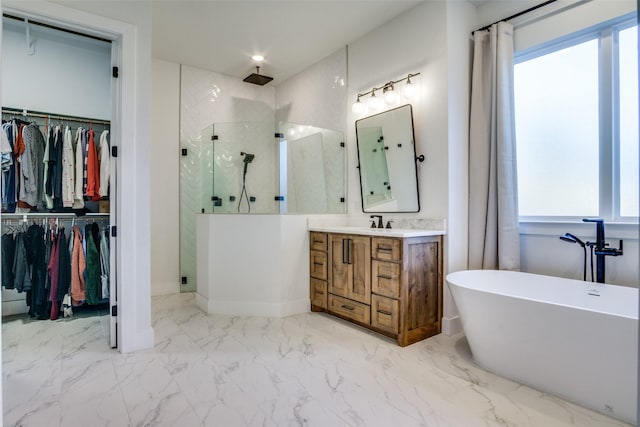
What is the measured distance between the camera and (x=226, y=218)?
11.6 ft

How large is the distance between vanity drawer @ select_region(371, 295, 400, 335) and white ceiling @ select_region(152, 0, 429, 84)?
8.26 ft

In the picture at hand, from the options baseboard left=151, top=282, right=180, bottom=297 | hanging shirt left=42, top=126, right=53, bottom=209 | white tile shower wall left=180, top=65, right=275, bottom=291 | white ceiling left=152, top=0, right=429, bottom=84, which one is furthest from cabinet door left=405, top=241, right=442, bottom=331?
hanging shirt left=42, top=126, right=53, bottom=209

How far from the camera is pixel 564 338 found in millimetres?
1935

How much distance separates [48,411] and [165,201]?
2735 mm

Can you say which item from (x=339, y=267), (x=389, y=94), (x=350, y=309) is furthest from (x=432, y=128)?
(x=350, y=309)

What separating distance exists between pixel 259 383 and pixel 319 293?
4.61ft

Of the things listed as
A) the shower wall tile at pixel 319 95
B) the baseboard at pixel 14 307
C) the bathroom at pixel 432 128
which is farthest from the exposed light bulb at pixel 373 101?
the baseboard at pixel 14 307

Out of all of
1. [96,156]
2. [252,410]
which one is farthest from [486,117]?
[96,156]

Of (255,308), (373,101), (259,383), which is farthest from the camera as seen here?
(373,101)

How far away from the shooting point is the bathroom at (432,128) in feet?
8.60

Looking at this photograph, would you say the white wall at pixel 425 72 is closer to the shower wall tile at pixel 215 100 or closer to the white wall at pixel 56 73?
the shower wall tile at pixel 215 100

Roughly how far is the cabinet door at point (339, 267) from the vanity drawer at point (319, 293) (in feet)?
0.34

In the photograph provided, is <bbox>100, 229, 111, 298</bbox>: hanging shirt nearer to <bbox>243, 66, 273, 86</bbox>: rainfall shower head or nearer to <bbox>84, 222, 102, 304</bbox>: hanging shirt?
<bbox>84, 222, 102, 304</bbox>: hanging shirt

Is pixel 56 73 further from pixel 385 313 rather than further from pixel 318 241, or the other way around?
pixel 385 313
